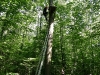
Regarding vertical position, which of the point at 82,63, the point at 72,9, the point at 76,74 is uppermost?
the point at 72,9

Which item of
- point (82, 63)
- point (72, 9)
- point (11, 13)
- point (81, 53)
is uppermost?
point (72, 9)

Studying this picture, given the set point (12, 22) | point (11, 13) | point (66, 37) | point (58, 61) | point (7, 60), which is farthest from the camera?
point (66, 37)

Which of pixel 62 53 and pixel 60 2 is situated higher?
pixel 60 2

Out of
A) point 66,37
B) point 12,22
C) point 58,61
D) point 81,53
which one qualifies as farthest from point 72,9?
point 12,22

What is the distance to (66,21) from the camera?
21.4 meters

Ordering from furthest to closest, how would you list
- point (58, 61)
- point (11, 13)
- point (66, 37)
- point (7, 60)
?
point (66, 37) < point (58, 61) < point (7, 60) < point (11, 13)

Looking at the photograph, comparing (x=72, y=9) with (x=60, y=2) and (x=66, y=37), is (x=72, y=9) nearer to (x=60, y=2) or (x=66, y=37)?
(x=60, y=2)

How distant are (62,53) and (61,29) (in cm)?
379

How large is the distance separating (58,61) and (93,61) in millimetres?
4712

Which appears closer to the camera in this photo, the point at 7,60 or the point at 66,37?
the point at 7,60

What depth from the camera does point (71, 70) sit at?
22.2m

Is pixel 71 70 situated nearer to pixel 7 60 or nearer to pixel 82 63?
pixel 82 63

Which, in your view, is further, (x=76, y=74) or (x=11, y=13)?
(x=76, y=74)

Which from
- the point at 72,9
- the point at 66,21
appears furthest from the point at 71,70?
the point at 72,9
